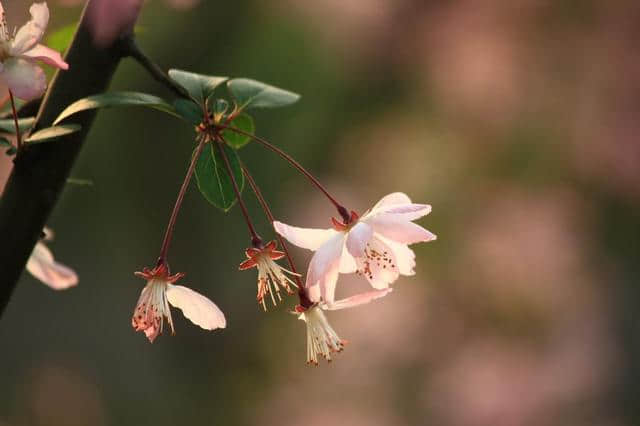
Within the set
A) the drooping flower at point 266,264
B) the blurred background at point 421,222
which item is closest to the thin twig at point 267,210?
the drooping flower at point 266,264

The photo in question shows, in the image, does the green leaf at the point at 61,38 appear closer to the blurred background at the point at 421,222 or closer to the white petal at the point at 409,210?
the white petal at the point at 409,210

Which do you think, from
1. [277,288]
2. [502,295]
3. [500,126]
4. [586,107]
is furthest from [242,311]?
[277,288]

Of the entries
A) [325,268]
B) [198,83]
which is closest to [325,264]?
[325,268]

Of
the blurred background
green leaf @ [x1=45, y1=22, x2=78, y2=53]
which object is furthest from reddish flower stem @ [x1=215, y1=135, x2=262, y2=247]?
the blurred background

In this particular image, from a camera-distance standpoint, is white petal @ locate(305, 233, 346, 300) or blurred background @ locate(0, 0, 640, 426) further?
blurred background @ locate(0, 0, 640, 426)

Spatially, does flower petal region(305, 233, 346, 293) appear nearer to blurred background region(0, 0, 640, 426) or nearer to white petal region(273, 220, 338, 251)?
white petal region(273, 220, 338, 251)

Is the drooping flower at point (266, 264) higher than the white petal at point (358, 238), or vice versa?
the white petal at point (358, 238)
